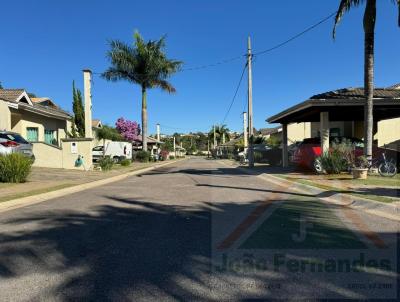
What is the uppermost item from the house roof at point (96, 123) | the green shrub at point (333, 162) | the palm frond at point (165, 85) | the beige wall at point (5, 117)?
the palm frond at point (165, 85)

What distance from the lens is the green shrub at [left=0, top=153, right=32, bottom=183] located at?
14.3 metres

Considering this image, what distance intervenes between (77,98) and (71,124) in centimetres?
282

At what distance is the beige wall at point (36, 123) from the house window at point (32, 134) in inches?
7.3

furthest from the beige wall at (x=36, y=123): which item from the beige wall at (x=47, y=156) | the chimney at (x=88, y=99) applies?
the chimney at (x=88, y=99)

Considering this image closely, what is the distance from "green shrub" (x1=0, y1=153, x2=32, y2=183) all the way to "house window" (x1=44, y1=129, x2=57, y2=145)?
14461mm

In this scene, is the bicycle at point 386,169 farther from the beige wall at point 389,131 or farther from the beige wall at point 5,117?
the beige wall at point 5,117

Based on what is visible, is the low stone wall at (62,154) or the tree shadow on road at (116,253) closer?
the tree shadow on road at (116,253)

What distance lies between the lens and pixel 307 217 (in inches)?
324

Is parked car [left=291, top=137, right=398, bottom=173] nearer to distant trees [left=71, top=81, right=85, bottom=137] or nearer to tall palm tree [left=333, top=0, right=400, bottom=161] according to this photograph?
tall palm tree [left=333, top=0, right=400, bottom=161]

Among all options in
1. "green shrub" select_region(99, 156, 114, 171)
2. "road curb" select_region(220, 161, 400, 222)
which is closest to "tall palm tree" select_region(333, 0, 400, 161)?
"road curb" select_region(220, 161, 400, 222)

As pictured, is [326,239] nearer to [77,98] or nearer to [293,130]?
[77,98]

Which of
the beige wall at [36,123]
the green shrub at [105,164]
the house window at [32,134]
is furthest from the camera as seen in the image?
the house window at [32,134]

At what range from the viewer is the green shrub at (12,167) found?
14.3 m

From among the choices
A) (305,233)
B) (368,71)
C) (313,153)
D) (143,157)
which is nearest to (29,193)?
(305,233)
